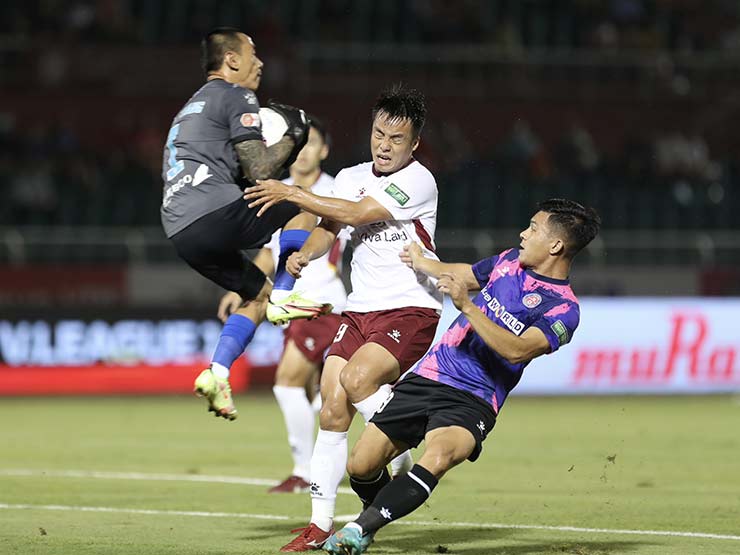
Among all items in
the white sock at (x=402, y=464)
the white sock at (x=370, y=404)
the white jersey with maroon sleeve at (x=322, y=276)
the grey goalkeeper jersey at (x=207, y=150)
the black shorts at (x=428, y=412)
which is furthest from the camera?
the white jersey with maroon sleeve at (x=322, y=276)

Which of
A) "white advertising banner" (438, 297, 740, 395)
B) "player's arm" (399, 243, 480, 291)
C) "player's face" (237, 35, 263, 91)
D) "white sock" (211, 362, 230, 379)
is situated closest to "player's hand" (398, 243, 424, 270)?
"player's arm" (399, 243, 480, 291)

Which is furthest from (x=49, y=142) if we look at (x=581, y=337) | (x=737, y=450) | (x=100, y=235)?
(x=737, y=450)

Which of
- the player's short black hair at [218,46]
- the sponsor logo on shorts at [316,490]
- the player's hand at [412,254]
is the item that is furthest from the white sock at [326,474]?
the player's short black hair at [218,46]

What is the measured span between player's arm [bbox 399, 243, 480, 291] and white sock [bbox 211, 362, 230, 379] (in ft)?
3.70

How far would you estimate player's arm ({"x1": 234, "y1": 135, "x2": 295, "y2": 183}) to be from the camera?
24.3 ft

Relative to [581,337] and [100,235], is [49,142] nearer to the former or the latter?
[100,235]

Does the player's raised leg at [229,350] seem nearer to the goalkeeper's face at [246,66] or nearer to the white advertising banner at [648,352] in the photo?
the goalkeeper's face at [246,66]

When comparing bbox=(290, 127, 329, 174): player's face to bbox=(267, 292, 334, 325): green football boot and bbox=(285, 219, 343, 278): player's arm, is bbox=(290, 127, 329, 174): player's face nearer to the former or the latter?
bbox=(285, 219, 343, 278): player's arm

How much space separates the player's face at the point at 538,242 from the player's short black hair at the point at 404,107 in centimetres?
87

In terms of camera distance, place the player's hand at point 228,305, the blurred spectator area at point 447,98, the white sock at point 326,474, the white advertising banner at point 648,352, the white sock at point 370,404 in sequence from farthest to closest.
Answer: the blurred spectator area at point 447,98
the white advertising banner at point 648,352
the player's hand at point 228,305
the white sock at point 370,404
the white sock at point 326,474

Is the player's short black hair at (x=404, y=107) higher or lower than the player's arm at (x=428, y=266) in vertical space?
higher

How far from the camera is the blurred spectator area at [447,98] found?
21.4 m

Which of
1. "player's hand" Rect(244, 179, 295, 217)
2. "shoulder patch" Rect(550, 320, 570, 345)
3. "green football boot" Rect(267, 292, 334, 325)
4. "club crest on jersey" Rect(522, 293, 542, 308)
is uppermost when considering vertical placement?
"player's hand" Rect(244, 179, 295, 217)

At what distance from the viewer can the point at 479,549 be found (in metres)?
7.25
